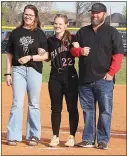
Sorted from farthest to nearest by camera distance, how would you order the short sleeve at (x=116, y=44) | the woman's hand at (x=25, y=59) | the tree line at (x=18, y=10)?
the tree line at (x=18, y=10) < the woman's hand at (x=25, y=59) < the short sleeve at (x=116, y=44)

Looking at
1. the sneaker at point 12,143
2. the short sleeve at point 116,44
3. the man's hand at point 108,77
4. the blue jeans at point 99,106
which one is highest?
the short sleeve at point 116,44

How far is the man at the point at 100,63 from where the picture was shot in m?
6.85

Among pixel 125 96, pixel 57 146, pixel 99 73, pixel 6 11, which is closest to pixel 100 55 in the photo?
pixel 99 73

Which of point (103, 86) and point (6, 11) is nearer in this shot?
point (103, 86)

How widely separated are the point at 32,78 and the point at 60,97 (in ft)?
1.60

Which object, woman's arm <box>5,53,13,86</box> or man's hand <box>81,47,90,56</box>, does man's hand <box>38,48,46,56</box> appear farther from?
man's hand <box>81,47,90,56</box>

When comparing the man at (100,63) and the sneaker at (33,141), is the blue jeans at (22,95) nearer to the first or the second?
the sneaker at (33,141)

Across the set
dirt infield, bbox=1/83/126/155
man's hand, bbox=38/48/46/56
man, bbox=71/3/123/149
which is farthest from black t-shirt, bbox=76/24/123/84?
dirt infield, bbox=1/83/126/155

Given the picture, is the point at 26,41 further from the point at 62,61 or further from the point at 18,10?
the point at 18,10

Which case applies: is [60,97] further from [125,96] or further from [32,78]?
[125,96]

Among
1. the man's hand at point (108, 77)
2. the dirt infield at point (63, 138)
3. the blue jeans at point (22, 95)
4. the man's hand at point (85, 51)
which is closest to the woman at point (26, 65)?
the blue jeans at point (22, 95)

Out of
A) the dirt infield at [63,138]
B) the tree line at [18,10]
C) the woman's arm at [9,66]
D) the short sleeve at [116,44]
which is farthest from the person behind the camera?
the tree line at [18,10]

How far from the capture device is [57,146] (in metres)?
7.14

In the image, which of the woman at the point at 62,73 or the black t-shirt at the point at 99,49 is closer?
the black t-shirt at the point at 99,49
